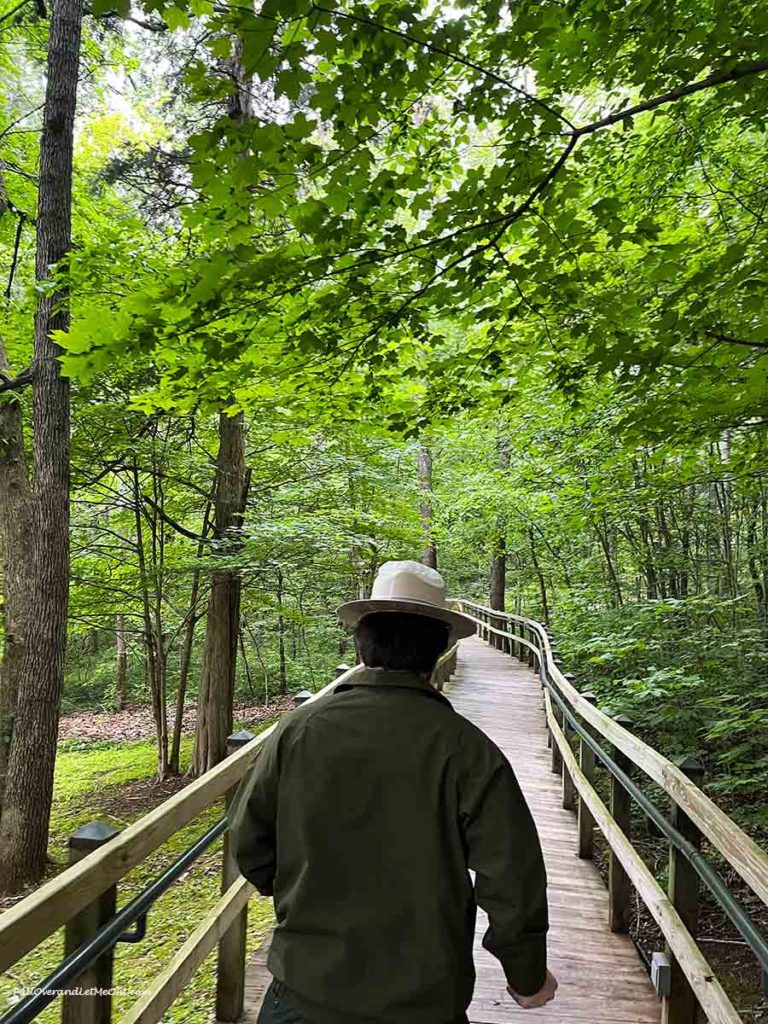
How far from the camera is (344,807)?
171 cm

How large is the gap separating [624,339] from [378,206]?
1.84m

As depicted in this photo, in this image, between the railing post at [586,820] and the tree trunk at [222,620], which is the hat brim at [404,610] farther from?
the tree trunk at [222,620]

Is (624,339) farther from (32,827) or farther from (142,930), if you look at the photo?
(32,827)

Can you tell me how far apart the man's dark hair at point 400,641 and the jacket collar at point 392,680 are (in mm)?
57

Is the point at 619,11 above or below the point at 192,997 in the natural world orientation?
A: above

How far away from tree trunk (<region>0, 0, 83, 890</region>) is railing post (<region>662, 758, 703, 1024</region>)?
24.3 ft

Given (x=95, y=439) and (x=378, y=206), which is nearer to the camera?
(x=378, y=206)

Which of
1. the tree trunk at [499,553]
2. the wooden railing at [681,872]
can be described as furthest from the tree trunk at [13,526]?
the tree trunk at [499,553]

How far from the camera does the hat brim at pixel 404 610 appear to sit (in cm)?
198

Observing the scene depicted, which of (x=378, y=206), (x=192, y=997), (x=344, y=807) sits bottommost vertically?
(x=192, y=997)

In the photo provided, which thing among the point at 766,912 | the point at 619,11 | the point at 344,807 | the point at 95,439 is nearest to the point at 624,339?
the point at 619,11

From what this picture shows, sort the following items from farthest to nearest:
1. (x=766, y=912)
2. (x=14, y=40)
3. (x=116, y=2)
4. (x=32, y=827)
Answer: (x=14, y=40) → (x=32, y=827) → (x=766, y=912) → (x=116, y=2)

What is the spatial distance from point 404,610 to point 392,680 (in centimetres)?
24

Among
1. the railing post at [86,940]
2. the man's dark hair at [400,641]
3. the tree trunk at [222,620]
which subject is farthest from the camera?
the tree trunk at [222,620]
